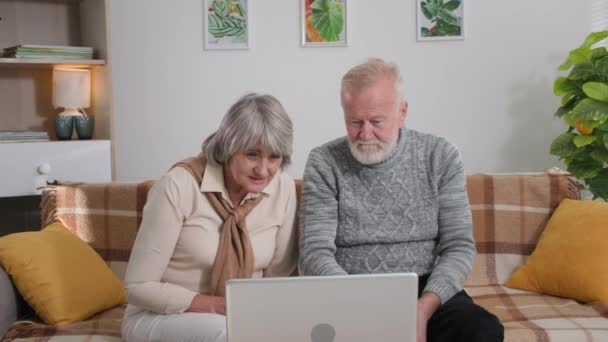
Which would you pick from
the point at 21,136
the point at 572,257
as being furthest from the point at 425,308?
the point at 21,136

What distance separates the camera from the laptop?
1419 millimetres

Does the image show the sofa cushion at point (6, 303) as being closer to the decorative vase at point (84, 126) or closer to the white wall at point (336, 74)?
the decorative vase at point (84, 126)

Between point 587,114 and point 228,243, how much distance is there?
1.94 meters

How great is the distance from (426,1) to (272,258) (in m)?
2.15

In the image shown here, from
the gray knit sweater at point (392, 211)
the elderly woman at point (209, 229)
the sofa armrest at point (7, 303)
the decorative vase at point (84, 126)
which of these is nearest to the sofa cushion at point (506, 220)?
the gray knit sweater at point (392, 211)

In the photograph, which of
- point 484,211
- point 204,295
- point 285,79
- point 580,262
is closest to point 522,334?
point 580,262

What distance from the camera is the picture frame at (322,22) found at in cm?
385

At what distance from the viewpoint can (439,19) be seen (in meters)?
3.88

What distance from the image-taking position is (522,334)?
2207 millimetres

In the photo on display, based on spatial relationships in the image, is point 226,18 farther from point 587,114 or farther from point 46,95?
point 587,114

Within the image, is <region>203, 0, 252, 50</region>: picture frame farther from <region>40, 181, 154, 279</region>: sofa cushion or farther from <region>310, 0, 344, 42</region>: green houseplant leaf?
<region>40, 181, 154, 279</region>: sofa cushion

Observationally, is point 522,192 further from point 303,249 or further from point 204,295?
point 204,295

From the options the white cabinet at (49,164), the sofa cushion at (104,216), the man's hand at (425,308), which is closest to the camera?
the man's hand at (425,308)

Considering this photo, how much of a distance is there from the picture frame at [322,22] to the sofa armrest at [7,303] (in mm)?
2054
